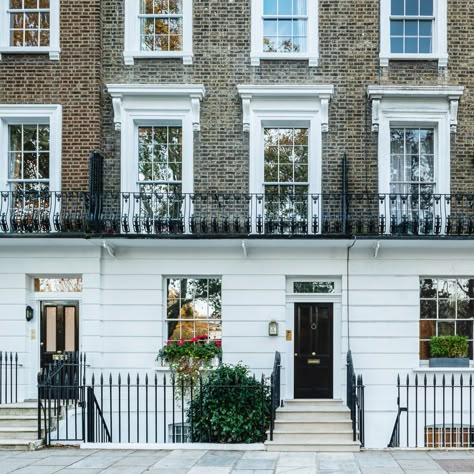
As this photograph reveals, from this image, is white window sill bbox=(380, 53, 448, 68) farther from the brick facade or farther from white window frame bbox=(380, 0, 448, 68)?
the brick facade

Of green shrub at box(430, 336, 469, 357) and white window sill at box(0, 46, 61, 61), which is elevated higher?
white window sill at box(0, 46, 61, 61)

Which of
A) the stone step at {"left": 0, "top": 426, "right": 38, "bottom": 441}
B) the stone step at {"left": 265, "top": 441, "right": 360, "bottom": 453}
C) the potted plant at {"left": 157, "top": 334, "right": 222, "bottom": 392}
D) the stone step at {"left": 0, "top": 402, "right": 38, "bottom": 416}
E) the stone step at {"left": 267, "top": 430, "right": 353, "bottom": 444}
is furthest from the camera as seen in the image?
the potted plant at {"left": 157, "top": 334, "right": 222, "bottom": 392}

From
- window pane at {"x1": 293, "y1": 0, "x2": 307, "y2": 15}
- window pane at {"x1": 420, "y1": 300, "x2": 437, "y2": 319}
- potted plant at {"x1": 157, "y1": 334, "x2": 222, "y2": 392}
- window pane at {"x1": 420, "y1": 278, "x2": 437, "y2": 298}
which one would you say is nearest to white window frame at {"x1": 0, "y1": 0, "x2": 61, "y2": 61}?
window pane at {"x1": 293, "y1": 0, "x2": 307, "y2": 15}

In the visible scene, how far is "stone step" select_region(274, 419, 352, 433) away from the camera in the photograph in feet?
47.7

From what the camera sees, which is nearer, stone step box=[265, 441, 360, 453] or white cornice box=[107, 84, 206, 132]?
stone step box=[265, 441, 360, 453]

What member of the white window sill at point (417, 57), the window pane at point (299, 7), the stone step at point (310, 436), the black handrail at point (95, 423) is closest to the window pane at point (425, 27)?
the white window sill at point (417, 57)

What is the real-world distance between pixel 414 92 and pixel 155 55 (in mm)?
5754

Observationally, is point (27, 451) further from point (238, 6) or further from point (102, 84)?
point (238, 6)

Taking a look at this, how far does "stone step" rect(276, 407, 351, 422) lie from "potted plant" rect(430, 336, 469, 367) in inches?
108

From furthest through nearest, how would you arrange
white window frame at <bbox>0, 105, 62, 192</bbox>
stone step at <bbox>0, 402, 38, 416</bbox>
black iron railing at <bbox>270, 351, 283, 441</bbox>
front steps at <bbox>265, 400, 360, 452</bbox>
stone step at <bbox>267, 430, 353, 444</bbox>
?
white window frame at <bbox>0, 105, 62, 192</bbox> < stone step at <bbox>0, 402, 38, 416</bbox> < stone step at <bbox>267, 430, 353, 444</bbox> < black iron railing at <bbox>270, 351, 283, 441</bbox> < front steps at <bbox>265, 400, 360, 452</bbox>

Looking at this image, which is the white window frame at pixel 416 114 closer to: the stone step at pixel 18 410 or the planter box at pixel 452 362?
the planter box at pixel 452 362

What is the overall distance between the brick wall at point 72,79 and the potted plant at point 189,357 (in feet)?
15.3

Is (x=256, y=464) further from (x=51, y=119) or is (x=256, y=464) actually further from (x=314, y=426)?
(x=51, y=119)

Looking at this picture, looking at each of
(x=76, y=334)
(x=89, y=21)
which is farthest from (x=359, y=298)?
(x=89, y=21)
